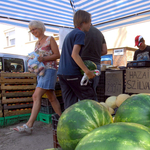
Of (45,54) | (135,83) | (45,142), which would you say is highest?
(45,54)

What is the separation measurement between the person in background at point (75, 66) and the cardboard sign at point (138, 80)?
1513 mm

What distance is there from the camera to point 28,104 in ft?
13.9

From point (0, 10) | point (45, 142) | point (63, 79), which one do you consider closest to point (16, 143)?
point (45, 142)

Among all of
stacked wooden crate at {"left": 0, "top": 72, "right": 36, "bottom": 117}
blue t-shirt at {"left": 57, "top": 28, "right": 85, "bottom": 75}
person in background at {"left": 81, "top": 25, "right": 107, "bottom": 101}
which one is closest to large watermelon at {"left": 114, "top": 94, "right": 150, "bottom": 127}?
blue t-shirt at {"left": 57, "top": 28, "right": 85, "bottom": 75}

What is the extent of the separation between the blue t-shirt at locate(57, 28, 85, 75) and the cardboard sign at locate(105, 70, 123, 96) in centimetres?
179

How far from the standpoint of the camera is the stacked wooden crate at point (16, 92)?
3.91 metres

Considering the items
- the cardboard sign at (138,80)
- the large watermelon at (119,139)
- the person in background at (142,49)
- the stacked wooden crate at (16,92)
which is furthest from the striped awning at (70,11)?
the large watermelon at (119,139)

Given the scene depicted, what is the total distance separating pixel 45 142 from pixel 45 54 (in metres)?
1.58

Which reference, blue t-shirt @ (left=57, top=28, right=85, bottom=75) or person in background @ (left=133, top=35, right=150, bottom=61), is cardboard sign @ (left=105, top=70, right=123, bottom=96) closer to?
person in background @ (left=133, top=35, right=150, bottom=61)

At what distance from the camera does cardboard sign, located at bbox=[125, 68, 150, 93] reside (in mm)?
3334

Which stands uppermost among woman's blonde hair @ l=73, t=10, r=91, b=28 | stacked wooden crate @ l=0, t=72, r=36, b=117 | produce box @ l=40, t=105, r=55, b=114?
woman's blonde hair @ l=73, t=10, r=91, b=28

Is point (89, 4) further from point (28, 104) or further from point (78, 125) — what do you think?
point (78, 125)

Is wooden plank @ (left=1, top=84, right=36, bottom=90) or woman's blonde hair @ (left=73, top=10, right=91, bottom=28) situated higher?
woman's blonde hair @ (left=73, top=10, right=91, bottom=28)

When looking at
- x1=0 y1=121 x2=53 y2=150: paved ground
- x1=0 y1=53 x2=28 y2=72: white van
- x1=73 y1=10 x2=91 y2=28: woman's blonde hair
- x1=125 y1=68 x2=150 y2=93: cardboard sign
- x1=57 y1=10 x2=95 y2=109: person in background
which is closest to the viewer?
x1=57 y1=10 x2=95 y2=109: person in background
